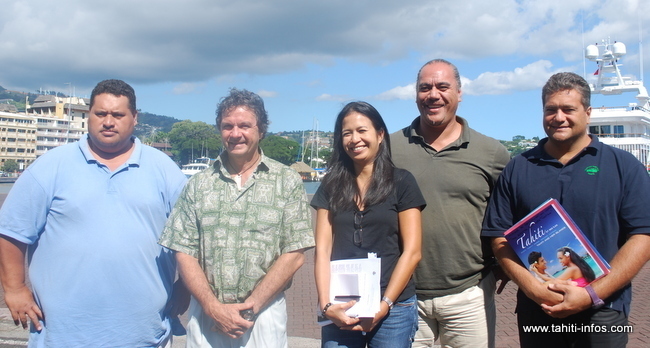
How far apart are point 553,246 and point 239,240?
5.97 feet

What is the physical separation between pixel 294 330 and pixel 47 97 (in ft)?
454

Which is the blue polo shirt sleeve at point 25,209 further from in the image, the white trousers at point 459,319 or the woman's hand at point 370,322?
the white trousers at point 459,319

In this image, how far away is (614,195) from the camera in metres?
2.73

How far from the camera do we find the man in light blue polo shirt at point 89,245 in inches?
123

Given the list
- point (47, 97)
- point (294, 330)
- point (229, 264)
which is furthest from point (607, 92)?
point (47, 97)

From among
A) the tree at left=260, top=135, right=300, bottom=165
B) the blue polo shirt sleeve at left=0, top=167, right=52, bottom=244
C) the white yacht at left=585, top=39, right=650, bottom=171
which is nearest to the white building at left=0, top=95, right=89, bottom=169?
the tree at left=260, top=135, right=300, bottom=165

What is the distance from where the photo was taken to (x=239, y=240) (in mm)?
3014

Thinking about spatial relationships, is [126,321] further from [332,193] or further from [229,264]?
[332,193]

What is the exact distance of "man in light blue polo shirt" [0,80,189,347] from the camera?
10.3ft

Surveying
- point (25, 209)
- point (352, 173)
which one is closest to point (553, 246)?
point (352, 173)

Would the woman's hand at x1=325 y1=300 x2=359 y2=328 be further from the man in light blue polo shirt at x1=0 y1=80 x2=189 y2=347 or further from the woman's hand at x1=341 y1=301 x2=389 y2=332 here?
the man in light blue polo shirt at x1=0 y1=80 x2=189 y2=347

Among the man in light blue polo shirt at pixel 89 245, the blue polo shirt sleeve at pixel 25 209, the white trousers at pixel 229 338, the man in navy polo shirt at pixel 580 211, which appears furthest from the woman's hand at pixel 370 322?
the blue polo shirt sleeve at pixel 25 209

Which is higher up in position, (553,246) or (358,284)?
(553,246)

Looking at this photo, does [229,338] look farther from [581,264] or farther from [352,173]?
[581,264]
